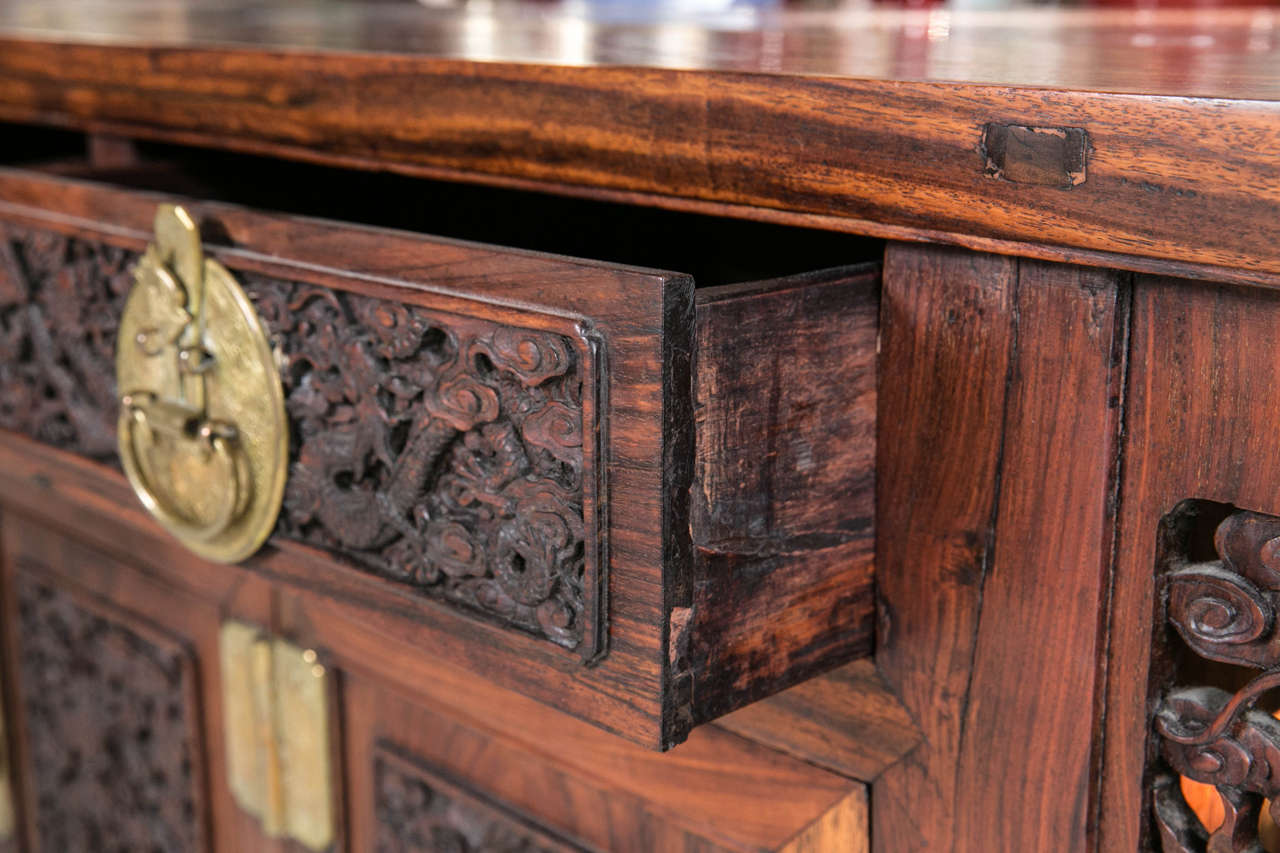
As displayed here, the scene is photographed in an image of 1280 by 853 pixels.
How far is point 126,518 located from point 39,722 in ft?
1.19

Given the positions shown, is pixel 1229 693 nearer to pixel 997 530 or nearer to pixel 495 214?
pixel 997 530

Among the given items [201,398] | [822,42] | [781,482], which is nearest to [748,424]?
[781,482]

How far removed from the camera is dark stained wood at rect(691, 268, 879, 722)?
37 cm

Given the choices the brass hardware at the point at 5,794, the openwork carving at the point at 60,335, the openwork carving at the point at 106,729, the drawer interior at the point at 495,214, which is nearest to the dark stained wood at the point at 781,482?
the drawer interior at the point at 495,214

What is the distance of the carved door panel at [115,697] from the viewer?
723 mm

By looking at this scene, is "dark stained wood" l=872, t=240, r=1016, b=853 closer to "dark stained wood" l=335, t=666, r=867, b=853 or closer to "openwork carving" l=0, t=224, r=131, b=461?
"dark stained wood" l=335, t=666, r=867, b=853

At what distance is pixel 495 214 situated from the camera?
675mm

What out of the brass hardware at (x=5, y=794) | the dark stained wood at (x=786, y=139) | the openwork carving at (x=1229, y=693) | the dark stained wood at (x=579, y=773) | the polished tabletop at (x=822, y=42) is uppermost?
the polished tabletop at (x=822, y=42)

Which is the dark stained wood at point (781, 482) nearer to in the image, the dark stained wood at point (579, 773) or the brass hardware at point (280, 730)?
the dark stained wood at point (579, 773)

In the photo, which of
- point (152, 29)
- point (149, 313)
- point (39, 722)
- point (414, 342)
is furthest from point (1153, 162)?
point (39, 722)

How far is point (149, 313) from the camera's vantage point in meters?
0.53

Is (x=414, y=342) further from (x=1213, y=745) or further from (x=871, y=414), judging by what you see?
(x=1213, y=745)

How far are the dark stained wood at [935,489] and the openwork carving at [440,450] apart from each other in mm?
103

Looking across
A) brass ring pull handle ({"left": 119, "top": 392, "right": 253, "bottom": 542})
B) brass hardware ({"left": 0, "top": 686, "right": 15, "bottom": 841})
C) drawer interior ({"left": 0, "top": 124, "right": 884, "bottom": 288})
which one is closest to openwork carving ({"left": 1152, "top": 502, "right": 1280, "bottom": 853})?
drawer interior ({"left": 0, "top": 124, "right": 884, "bottom": 288})
